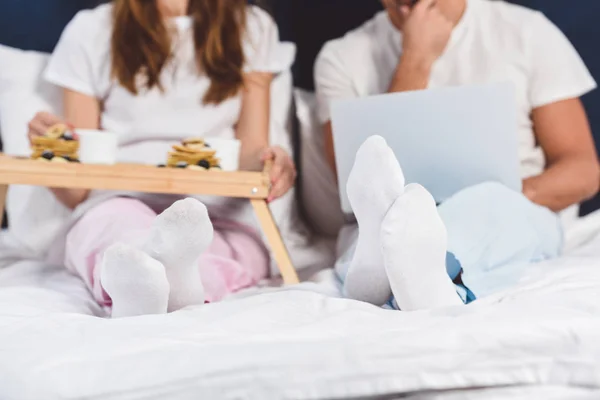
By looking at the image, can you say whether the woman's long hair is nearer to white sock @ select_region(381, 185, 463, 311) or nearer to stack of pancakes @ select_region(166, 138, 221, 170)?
stack of pancakes @ select_region(166, 138, 221, 170)

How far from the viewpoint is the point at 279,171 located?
1173 mm

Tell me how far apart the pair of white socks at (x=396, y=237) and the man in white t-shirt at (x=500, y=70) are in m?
0.52

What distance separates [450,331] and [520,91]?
83 centimetres

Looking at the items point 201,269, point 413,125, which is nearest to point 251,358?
point 201,269

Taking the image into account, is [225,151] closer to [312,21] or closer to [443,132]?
[443,132]

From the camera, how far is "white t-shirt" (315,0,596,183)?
4.35ft

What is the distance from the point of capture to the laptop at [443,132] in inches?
38.1

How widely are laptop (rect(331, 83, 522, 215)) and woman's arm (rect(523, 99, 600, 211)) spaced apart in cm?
24

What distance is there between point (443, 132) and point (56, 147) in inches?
22.6

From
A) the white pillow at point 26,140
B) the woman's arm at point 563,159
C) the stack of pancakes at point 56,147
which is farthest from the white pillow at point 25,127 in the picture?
the woman's arm at point 563,159

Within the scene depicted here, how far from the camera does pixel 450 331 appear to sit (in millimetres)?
616

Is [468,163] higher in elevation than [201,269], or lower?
higher

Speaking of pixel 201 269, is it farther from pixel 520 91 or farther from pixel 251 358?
pixel 520 91

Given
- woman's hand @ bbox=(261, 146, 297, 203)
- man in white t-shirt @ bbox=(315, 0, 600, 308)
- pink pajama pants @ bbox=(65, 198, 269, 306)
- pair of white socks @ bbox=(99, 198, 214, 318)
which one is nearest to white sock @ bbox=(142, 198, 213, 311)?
pair of white socks @ bbox=(99, 198, 214, 318)
